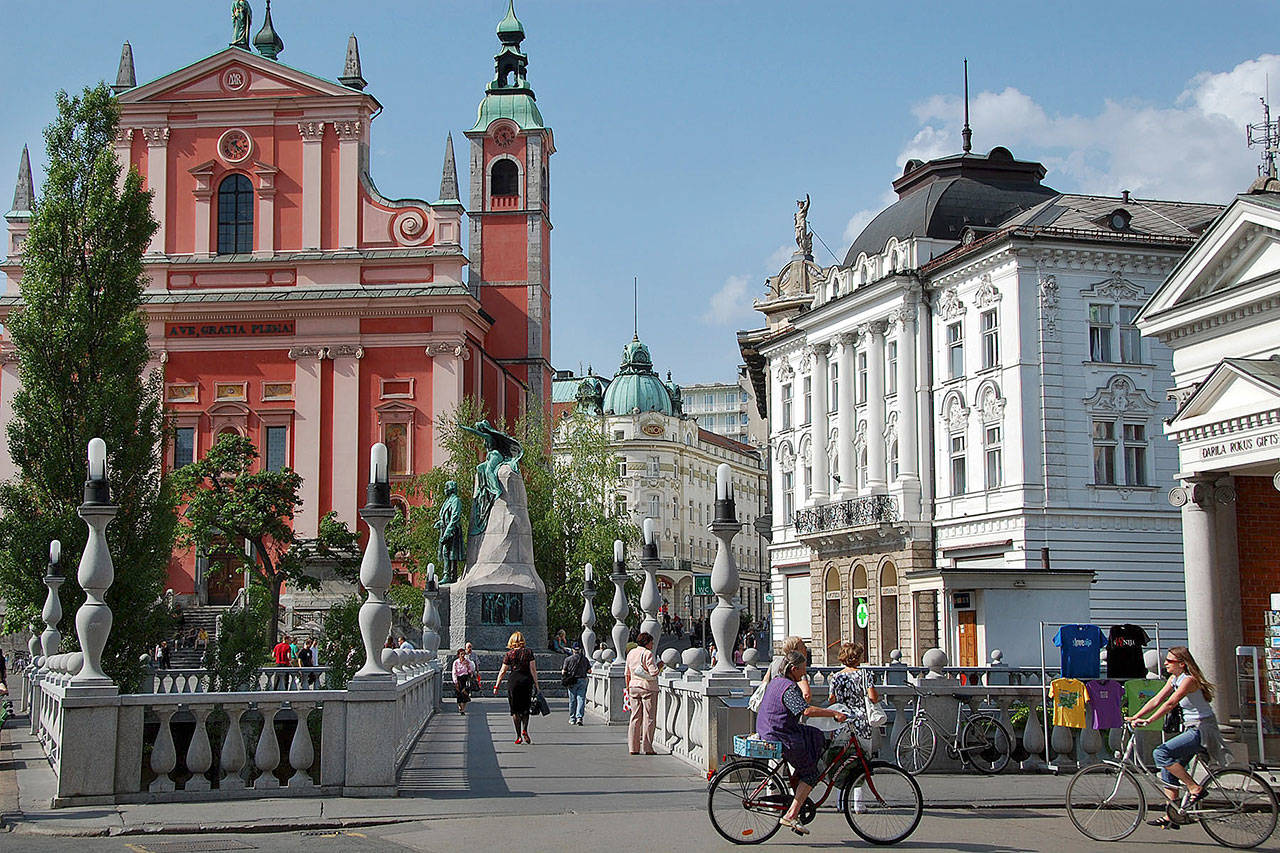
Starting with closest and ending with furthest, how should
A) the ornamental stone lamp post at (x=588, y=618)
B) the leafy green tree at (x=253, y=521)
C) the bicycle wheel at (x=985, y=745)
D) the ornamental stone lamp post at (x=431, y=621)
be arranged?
the bicycle wheel at (x=985, y=745), the ornamental stone lamp post at (x=431, y=621), the ornamental stone lamp post at (x=588, y=618), the leafy green tree at (x=253, y=521)

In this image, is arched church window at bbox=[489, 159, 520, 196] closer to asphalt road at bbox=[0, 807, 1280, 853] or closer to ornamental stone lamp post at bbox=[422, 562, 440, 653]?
ornamental stone lamp post at bbox=[422, 562, 440, 653]

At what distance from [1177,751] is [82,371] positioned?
18397 millimetres

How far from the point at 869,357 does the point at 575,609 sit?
12963 millimetres

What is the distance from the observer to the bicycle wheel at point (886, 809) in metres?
11.9

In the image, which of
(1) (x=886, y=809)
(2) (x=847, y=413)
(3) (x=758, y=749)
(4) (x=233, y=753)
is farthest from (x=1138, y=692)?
(2) (x=847, y=413)

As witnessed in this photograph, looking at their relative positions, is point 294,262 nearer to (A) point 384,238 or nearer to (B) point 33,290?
(A) point 384,238

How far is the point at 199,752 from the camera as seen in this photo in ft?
47.0

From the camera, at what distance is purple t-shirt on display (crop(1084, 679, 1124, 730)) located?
1731 centimetres

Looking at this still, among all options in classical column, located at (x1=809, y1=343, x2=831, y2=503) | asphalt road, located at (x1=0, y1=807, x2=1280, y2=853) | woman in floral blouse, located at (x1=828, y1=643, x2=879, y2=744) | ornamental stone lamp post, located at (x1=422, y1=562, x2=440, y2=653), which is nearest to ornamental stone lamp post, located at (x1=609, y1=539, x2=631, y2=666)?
ornamental stone lamp post, located at (x1=422, y1=562, x2=440, y2=653)

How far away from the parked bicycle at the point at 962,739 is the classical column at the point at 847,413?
33035 mm

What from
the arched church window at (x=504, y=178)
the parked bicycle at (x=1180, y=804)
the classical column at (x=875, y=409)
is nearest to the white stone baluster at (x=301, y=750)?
the parked bicycle at (x=1180, y=804)

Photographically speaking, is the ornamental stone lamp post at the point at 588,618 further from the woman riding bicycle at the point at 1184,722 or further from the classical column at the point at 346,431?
the classical column at the point at 346,431

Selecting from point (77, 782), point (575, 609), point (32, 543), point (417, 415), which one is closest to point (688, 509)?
point (417, 415)

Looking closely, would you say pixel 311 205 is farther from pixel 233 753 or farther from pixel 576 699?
pixel 233 753
